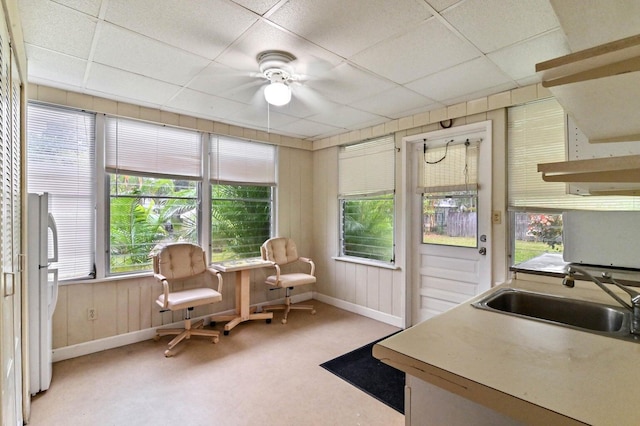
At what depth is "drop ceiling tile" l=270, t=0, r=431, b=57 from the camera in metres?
1.68

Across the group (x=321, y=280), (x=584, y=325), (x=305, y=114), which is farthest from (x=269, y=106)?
(x=584, y=325)

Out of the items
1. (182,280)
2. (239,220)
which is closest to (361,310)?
(239,220)

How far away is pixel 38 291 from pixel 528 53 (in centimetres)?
388

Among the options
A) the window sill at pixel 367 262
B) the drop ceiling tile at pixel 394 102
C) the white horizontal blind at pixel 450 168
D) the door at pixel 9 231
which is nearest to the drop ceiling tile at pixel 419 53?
the drop ceiling tile at pixel 394 102

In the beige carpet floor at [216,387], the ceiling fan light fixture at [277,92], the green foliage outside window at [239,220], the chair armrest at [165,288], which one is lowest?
the beige carpet floor at [216,387]

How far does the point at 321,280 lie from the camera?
4.81 meters

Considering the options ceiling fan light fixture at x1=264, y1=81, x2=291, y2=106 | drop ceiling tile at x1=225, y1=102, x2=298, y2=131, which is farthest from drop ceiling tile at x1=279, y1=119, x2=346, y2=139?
ceiling fan light fixture at x1=264, y1=81, x2=291, y2=106

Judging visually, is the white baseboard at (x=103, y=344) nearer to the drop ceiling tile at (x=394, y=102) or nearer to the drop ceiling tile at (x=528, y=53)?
the drop ceiling tile at (x=394, y=102)

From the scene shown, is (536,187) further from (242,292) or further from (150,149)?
(150,149)

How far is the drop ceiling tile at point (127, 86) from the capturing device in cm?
253

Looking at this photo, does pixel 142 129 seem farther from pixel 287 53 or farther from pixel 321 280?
pixel 321 280

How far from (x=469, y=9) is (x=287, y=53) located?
1142 millimetres

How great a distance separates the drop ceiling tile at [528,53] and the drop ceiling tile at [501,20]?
91 mm

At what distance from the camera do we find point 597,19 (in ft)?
2.23
